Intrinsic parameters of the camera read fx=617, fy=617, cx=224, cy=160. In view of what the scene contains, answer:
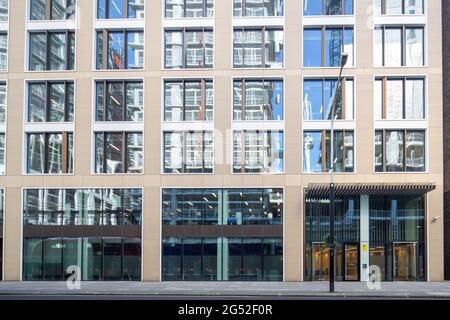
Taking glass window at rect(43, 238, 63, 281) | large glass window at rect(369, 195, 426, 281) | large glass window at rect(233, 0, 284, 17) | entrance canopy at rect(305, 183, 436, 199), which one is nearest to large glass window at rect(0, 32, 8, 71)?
glass window at rect(43, 238, 63, 281)

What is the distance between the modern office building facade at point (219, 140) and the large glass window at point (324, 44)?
7cm

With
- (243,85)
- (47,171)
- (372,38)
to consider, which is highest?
(372,38)

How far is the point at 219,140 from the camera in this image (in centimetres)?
3609

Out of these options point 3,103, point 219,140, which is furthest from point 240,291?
point 3,103

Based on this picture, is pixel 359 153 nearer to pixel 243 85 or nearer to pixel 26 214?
pixel 243 85

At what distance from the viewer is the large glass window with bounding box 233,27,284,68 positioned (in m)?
36.2

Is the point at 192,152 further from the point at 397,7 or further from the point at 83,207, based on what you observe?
the point at 397,7

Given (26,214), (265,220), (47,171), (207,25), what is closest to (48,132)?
(47,171)

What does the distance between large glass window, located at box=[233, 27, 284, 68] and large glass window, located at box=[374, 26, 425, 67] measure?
568 centimetres

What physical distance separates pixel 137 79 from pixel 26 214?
34.4 feet

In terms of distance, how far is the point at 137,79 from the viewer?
36.7 meters

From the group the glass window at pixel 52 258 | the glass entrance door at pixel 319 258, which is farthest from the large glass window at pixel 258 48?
the glass window at pixel 52 258

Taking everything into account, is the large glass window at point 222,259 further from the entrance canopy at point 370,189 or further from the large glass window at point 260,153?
the large glass window at point 260,153

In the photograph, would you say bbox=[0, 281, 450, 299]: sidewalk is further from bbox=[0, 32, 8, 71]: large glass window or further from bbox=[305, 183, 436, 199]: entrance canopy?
bbox=[0, 32, 8, 71]: large glass window
